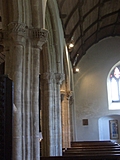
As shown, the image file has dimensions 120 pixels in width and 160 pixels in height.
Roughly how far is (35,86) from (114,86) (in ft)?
43.3

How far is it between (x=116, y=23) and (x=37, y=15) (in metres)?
10.8

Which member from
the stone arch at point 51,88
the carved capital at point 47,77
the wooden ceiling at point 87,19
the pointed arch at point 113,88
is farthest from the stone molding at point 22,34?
the pointed arch at point 113,88

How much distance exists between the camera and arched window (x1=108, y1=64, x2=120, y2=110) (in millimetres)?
17078

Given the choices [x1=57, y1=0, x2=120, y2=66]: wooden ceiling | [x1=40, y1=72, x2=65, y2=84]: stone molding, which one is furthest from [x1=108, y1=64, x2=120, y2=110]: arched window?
[x1=40, y1=72, x2=65, y2=84]: stone molding

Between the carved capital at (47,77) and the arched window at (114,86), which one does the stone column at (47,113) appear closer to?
the carved capital at (47,77)

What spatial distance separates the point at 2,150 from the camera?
1.05 meters

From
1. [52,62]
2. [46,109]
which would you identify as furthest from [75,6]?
[46,109]

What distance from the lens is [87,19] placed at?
12.5 metres

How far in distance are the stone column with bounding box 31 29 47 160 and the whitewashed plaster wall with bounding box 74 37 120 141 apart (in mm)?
12202

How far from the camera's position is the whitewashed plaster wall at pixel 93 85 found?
1659cm

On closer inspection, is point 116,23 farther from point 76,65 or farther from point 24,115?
point 24,115

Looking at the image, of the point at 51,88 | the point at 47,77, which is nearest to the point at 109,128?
the point at 51,88

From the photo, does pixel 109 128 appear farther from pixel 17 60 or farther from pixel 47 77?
pixel 17 60

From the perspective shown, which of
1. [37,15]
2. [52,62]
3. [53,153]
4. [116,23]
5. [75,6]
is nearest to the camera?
[37,15]
